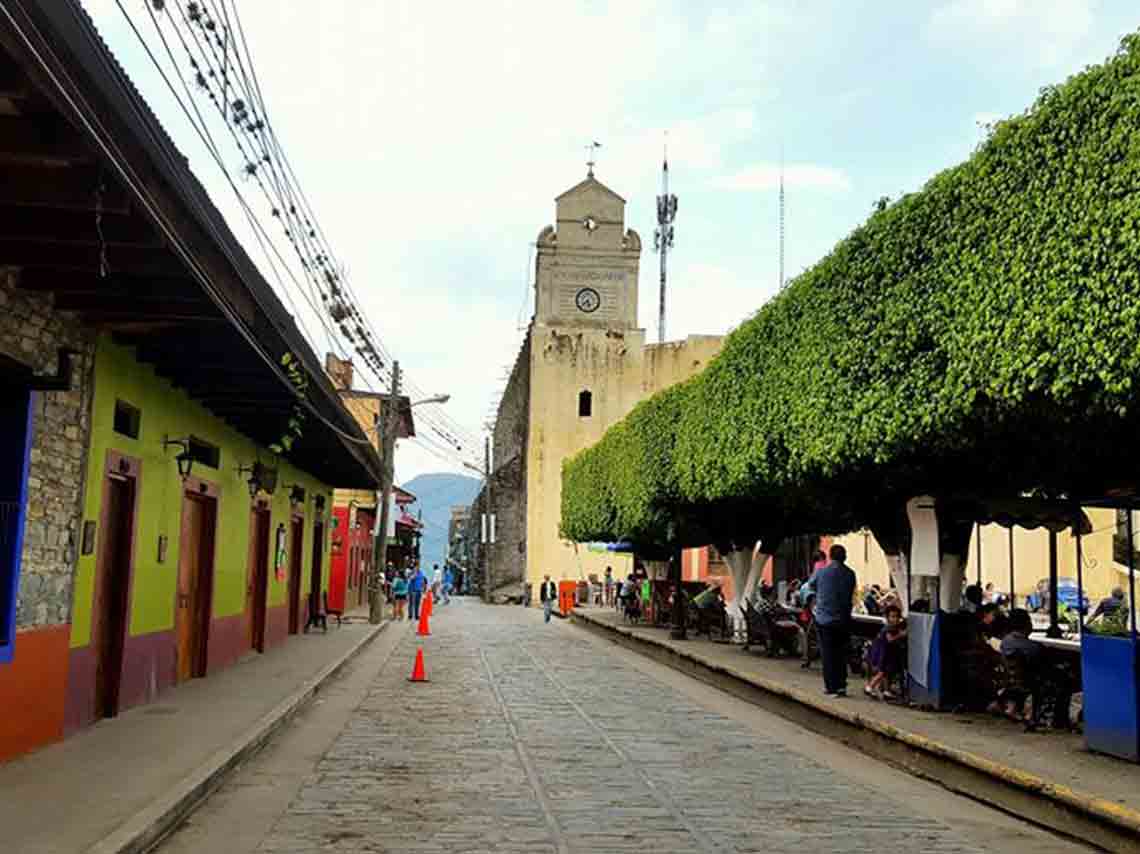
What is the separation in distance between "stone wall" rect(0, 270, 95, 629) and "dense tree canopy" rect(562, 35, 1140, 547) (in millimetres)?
7885

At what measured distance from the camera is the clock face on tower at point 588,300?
57.8m

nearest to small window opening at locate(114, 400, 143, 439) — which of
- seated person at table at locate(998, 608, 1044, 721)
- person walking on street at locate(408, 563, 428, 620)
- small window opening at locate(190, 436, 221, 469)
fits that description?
small window opening at locate(190, 436, 221, 469)

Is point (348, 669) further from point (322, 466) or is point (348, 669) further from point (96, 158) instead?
point (96, 158)

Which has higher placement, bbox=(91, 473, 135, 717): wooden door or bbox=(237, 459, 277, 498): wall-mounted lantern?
bbox=(237, 459, 277, 498): wall-mounted lantern

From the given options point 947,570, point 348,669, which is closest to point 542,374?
point 348,669

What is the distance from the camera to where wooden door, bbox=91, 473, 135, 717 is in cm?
1218

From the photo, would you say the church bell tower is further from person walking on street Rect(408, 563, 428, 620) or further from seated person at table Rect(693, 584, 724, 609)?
seated person at table Rect(693, 584, 724, 609)

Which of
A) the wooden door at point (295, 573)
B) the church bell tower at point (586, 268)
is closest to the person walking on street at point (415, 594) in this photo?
the wooden door at point (295, 573)

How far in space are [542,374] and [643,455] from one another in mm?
29450

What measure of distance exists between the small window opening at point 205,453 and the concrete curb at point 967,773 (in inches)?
314

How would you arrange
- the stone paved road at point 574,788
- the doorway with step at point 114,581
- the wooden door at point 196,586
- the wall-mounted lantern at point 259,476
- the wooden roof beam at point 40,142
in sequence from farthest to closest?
the wall-mounted lantern at point 259,476
the wooden door at point 196,586
the doorway with step at point 114,581
the stone paved road at point 574,788
the wooden roof beam at point 40,142

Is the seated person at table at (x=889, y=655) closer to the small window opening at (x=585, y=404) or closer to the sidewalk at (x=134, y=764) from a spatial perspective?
the sidewalk at (x=134, y=764)

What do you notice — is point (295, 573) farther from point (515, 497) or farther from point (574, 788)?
point (515, 497)

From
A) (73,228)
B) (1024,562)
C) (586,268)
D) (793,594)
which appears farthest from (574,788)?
(586,268)
